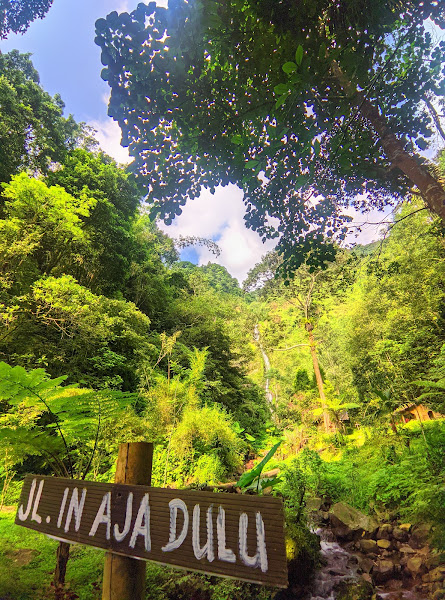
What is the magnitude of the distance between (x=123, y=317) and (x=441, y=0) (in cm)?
1055

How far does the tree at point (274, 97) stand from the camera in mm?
2598

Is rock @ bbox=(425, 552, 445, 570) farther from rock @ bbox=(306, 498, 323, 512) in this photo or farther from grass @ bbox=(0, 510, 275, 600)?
rock @ bbox=(306, 498, 323, 512)

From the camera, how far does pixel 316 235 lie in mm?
4457

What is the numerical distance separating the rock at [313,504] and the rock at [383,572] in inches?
86.7

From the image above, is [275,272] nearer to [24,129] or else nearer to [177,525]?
[177,525]

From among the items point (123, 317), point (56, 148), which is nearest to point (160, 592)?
point (123, 317)

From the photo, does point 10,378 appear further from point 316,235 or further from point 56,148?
point 56,148

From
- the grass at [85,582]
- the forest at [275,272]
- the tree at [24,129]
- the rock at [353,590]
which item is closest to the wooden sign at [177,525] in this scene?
the forest at [275,272]

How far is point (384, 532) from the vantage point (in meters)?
Answer: 4.55

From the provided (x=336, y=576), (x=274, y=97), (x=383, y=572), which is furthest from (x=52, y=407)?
(x=383, y=572)

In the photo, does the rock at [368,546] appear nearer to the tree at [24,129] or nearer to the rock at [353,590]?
the rock at [353,590]

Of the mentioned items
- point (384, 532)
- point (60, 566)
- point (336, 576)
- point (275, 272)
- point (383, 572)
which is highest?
point (275, 272)

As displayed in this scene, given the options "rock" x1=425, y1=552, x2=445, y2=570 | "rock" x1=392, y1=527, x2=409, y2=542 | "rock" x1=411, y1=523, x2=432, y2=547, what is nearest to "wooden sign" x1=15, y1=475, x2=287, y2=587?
"rock" x1=425, y1=552, x2=445, y2=570

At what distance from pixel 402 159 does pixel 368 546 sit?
18.9ft
